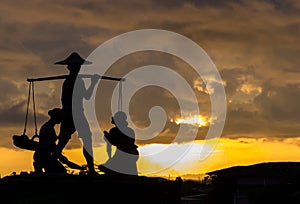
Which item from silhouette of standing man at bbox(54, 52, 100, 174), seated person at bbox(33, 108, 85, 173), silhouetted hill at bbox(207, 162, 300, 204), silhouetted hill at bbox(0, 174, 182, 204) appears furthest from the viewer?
silhouetted hill at bbox(207, 162, 300, 204)

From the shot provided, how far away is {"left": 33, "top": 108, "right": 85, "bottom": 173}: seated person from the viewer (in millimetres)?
24766

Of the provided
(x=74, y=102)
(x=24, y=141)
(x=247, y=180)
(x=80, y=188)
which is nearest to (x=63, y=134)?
(x=74, y=102)

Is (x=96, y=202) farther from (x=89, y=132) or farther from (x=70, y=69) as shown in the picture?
(x=70, y=69)

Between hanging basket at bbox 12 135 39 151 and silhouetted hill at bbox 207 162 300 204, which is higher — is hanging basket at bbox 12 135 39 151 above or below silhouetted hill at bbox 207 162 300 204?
below

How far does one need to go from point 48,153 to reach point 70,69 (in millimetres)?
2795

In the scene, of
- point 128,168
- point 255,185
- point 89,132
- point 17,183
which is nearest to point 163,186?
point 128,168

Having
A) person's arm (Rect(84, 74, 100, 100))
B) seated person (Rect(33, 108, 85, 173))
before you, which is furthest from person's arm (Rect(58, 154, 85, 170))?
person's arm (Rect(84, 74, 100, 100))

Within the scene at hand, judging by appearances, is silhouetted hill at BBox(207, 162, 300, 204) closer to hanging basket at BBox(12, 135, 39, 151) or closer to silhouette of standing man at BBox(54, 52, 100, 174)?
silhouette of standing man at BBox(54, 52, 100, 174)

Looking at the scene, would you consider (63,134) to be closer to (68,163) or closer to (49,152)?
(49,152)

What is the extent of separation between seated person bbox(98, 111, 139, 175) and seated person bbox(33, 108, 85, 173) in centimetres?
97

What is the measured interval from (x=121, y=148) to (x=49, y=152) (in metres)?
2.33

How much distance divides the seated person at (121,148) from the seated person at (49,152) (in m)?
0.97

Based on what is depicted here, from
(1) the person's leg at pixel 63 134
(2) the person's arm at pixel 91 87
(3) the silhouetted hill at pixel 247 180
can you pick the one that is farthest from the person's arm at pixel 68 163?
(3) the silhouetted hill at pixel 247 180

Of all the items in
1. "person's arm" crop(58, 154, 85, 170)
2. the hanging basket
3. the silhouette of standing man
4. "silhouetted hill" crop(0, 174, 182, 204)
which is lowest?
"silhouetted hill" crop(0, 174, 182, 204)
